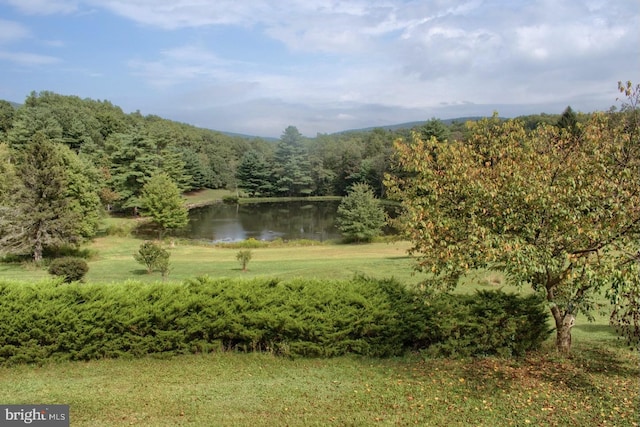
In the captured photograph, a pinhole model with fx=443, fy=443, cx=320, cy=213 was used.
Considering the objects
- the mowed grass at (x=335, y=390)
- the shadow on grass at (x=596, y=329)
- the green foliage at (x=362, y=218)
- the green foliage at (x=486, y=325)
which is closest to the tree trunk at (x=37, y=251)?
the mowed grass at (x=335, y=390)

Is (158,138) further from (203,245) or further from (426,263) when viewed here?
(426,263)

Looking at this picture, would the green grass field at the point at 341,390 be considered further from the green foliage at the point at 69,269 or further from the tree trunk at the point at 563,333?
the green foliage at the point at 69,269

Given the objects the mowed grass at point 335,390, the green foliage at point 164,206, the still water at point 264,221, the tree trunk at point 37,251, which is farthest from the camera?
the still water at point 264,221

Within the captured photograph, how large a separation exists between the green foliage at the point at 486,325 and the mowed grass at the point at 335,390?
297mm

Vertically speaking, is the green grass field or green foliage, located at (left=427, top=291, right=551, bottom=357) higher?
green foliage, located at (left=427, top=291, right=551, bottom=357)

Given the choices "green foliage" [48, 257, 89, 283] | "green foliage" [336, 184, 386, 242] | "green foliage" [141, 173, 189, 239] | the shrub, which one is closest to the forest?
"green foliage" [141, 173, 189, 239]

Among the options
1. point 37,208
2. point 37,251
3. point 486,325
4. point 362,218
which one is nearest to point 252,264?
point 37,251

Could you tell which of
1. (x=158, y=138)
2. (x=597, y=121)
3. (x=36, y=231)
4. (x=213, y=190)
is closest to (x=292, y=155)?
(x=213, y=190)

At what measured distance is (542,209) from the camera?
6.88 m

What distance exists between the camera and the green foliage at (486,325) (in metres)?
8.34

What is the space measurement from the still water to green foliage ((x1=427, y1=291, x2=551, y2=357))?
3310 cm

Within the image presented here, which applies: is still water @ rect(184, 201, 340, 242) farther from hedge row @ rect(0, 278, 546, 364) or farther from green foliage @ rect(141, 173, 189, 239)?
hedge row @ rect(0, 278, 546, 364)

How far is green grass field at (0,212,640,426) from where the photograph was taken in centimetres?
598

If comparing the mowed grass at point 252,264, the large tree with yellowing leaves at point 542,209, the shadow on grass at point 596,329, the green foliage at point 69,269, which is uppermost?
the large tree with yellowing leaves at point 542,209
